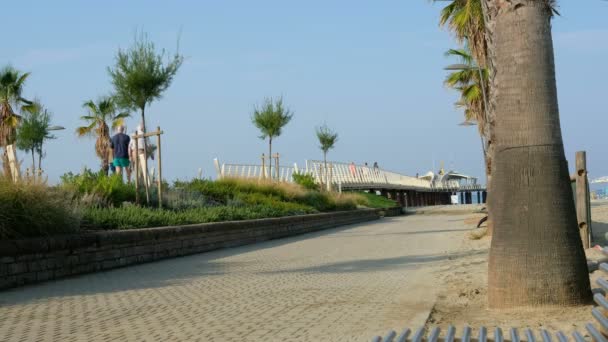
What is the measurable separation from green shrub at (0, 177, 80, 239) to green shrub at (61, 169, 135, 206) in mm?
3546

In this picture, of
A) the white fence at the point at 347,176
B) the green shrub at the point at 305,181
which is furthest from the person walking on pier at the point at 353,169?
the green shrub at the point at 305,181

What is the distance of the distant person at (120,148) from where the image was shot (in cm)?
1912

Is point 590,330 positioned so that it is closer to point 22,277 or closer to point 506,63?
point 506,63

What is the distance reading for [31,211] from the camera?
9.45m

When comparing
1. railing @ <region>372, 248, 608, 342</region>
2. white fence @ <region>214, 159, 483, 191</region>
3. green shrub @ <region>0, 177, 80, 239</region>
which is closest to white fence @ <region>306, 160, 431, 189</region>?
white fence @ <region>214, 159, 483, 191</region>

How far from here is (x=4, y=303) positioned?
7395 mm

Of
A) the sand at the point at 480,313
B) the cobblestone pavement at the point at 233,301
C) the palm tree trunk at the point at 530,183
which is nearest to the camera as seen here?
the sand at the point at 480,313

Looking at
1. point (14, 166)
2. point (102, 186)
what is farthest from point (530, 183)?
point (102, 186)

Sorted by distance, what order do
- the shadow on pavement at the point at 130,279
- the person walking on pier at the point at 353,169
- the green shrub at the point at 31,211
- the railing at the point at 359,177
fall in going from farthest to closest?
the person walking on pier at the point at 353,169
the railing at the point at 359,177
the green shrub at the point at 31,211
the shadow on pavement at the point at 130,279

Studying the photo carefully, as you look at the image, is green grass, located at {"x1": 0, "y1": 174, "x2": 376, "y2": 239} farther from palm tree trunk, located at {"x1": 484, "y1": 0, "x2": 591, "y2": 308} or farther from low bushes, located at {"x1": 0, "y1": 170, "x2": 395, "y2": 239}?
palm tree trunk, located at {"x1": 484, "y1": 0, "x2": 591, "y2": 308}

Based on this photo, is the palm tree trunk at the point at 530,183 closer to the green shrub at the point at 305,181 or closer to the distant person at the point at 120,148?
the distant person at the point at 120,148

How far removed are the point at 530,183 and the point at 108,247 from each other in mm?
7165

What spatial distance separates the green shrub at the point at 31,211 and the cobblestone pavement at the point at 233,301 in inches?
32.8

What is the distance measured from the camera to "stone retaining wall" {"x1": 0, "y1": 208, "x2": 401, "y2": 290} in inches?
346
